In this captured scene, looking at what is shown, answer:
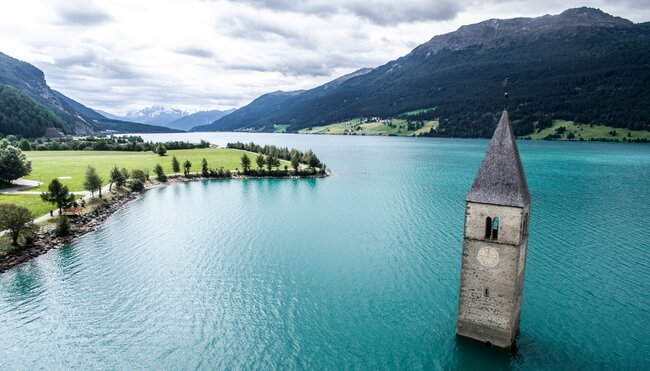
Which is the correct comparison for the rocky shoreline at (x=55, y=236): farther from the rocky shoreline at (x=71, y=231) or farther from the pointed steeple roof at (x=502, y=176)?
the pointed steeple roof at (x=502, y=176)

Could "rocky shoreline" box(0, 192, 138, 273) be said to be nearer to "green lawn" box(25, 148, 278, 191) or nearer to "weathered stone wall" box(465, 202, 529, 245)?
"green lawn" box(25, 148, 278, 191)

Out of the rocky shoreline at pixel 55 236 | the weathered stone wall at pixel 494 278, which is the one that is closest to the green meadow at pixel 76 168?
the rocky shoreline at pixel 55 236

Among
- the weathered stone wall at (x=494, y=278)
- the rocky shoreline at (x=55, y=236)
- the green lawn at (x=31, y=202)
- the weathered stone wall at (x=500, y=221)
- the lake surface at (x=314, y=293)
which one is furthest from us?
the green lawn at (x=31, y=202)

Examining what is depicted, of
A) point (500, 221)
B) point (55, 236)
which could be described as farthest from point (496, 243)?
point (55, 236)

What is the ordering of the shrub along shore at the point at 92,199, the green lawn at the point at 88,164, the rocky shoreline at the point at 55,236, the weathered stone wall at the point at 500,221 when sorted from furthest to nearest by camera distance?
the green lawn at the point at 88,164 → the shrub along shore at the point at 92,199 → the rocky shoreline at the point at 55,236 → the weathered stone wall at the point at 500,221

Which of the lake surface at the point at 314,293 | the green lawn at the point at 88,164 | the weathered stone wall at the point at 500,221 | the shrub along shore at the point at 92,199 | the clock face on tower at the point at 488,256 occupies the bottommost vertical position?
the lake surface at the point at 314,293

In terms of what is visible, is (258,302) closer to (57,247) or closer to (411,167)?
(57,247)

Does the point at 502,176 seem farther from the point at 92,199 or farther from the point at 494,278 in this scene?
the point at 92,199

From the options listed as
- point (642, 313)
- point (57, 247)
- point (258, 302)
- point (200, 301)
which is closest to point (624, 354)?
point (642, 313)
